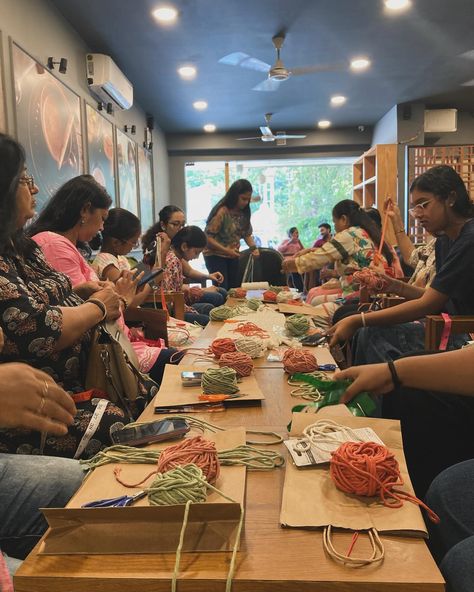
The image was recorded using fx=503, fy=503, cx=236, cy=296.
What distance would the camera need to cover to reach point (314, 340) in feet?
5.74

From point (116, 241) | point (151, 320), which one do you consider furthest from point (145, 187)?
point (151, 320)

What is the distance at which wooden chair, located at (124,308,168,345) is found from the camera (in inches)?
88.5

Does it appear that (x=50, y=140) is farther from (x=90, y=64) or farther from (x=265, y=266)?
(x=265, y=266)

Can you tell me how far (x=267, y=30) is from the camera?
4078mm

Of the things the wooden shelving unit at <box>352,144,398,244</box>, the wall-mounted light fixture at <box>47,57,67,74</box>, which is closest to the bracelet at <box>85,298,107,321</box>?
the wall-mounted light fixture at <box>47,57,67,74</box>

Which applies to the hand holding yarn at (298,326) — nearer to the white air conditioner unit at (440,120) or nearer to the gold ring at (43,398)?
the gold ring at (43,398)

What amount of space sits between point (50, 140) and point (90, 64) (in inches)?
49.7

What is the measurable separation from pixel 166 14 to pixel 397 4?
169 centimetres

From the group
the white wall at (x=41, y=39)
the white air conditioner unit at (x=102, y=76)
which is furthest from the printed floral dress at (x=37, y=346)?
the white air conditioner unit at (x=102, y=76)

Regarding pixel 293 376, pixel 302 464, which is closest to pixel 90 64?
pixel 293 376

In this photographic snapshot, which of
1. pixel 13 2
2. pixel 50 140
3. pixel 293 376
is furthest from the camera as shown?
pixel 50 140

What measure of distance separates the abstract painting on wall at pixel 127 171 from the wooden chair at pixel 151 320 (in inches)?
120

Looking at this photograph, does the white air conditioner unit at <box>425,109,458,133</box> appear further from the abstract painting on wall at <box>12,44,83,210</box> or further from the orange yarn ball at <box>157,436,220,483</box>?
the orange yarn ball at <box>157,436,220,483</box>

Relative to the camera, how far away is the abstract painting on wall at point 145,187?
20.2ft
